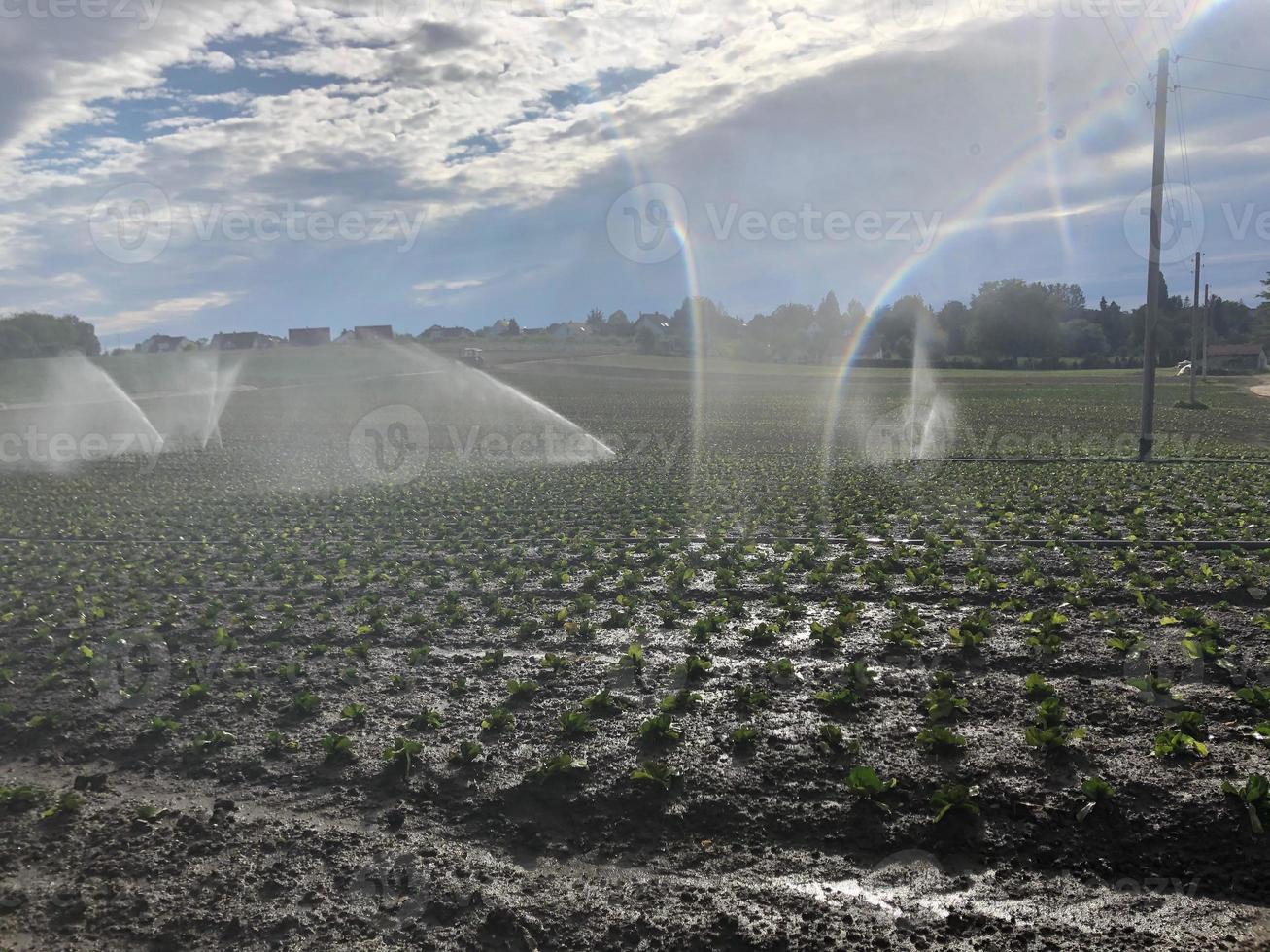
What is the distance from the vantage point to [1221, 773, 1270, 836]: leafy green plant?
4438 millimetres

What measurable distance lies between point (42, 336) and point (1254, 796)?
107 meters

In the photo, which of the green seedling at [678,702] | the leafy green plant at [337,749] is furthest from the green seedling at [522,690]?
the leafy green plant at [337,749]

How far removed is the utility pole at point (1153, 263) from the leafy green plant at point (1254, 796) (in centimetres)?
2190

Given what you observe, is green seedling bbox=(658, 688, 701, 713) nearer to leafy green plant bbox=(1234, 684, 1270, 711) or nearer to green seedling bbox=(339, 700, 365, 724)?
green seedling bbox=(339, 700, 365, 724)

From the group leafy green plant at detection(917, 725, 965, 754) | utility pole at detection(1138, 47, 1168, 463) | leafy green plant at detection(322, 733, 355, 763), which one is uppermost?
utility pole at detection(1138, 47, 1168, 463)

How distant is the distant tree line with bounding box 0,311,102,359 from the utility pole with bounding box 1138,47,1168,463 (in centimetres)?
8954

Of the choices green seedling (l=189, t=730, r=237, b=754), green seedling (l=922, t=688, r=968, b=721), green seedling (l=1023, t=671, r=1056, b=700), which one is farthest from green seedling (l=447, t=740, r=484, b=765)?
green seedling (l=1023, t=671, r=1056, b=700)

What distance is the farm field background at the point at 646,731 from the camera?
4234 millimetres

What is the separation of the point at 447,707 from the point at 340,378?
258ft

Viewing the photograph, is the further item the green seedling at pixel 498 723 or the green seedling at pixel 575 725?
the green seedling at pixel 498 723

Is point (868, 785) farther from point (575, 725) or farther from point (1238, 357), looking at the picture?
point (1238, 357)

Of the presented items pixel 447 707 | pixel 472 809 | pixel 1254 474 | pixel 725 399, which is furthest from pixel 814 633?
pixel 725 399

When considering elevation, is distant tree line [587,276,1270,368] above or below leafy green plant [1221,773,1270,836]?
above

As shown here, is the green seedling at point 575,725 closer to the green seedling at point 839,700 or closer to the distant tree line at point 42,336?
the green seedling at point 839,700
